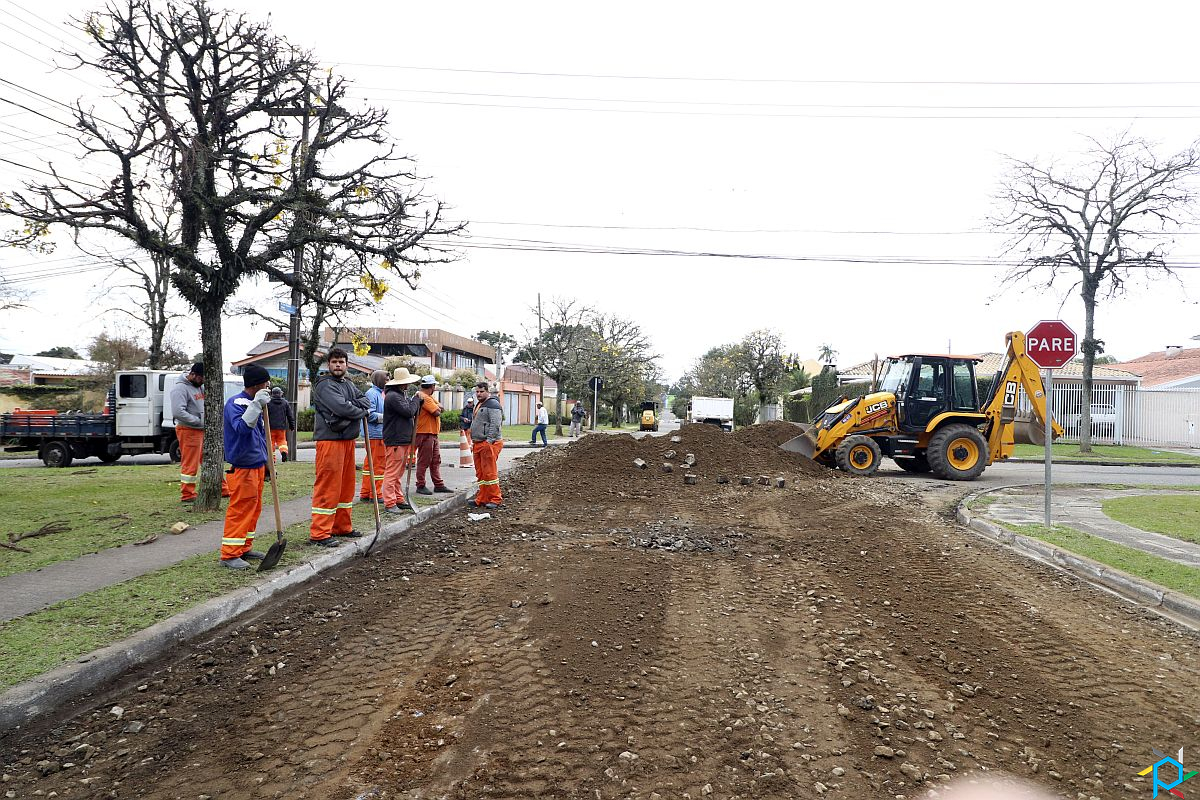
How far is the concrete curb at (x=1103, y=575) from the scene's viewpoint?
18.6 feet

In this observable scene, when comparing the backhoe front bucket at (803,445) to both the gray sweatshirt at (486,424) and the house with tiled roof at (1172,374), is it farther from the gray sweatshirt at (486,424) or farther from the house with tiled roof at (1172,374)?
the house with tiled roof at (1172,374)

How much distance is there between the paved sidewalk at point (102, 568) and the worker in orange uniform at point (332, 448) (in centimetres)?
67

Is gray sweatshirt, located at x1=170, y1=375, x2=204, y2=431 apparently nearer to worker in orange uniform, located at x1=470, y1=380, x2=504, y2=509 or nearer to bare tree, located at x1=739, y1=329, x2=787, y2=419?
worker in orange uniform, located at x1=470, y1=380, x2=504, y2=509

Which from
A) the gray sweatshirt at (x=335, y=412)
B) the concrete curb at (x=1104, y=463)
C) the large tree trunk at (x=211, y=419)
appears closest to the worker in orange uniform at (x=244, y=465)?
the gray sweatshirt at (x=335, y=412)

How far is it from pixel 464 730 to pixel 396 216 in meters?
7.91

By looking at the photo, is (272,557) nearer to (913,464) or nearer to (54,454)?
(54,454)

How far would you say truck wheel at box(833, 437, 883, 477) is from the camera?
51.3 feet

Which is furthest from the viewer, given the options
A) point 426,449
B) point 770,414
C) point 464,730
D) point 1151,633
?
point 770,414

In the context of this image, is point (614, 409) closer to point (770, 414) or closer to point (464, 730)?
point (770, 414)

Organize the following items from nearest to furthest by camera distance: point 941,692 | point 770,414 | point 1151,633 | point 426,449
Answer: point 941,692, point 1151,633, point 426,449, point 770,414

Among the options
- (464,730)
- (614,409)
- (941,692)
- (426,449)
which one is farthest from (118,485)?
(614,409)

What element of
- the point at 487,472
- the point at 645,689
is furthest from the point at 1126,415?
A: the point at 645,689

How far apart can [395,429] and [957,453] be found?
12.3 m

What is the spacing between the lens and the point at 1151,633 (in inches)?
204
